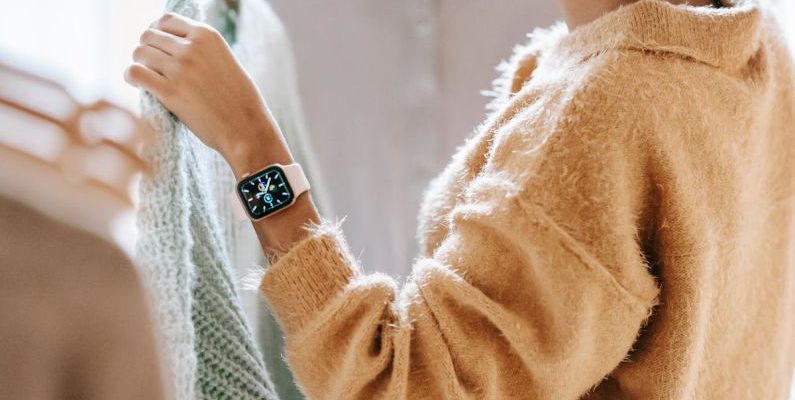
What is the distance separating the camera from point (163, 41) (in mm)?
583

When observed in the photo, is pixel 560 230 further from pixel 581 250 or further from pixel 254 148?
pixel 254 148

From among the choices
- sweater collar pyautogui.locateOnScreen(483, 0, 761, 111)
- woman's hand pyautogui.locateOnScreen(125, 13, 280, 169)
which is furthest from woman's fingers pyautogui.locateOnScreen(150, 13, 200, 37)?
sweater collar pyautogui.locateOnScreen(483, 0, 761, 111)

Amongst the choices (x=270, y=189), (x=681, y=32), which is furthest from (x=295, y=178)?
(x=681, y=32)

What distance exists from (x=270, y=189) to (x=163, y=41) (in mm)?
132

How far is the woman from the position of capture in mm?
584

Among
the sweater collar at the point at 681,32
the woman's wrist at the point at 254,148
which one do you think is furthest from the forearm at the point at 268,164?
the sweater collar at the point at 681,32

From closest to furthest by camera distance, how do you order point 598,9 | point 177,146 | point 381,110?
point 177,146 → point 598,9 → point 381,110

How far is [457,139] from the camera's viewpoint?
1344 millimetres

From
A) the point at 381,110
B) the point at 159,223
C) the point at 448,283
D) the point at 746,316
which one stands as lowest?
the point at 746,316

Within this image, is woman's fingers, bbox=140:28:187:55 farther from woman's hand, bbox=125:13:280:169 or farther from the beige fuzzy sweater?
the beige fuzzy sweater

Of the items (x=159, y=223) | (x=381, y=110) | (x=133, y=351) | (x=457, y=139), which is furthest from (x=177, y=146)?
(x=457, y=139)

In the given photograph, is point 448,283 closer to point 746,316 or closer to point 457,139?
point 746,316

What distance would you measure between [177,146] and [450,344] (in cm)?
24

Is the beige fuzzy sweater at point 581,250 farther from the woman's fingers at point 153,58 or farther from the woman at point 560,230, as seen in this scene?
the woman's fingers at point 153,58
